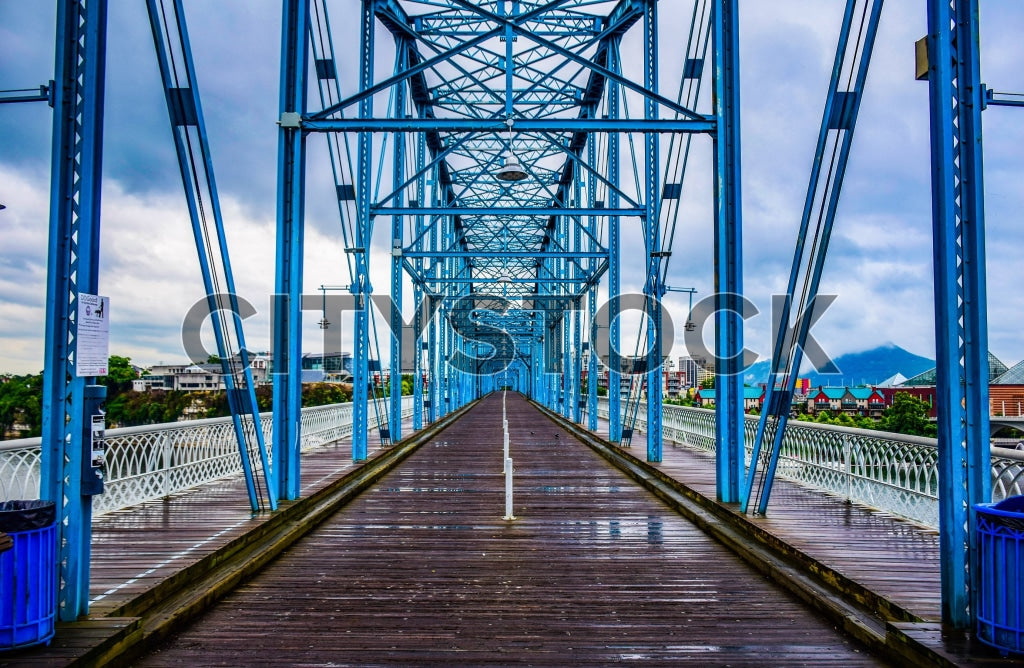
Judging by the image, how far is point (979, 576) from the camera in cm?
435

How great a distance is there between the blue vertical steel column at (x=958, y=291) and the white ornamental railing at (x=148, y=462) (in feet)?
22.2

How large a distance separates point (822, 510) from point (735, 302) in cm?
261

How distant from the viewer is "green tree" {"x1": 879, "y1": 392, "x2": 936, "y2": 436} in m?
43.9

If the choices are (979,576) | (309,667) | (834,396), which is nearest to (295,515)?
(309,667)

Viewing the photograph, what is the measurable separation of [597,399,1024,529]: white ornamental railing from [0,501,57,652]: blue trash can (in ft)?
21.6

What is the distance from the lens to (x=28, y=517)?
4.10 m

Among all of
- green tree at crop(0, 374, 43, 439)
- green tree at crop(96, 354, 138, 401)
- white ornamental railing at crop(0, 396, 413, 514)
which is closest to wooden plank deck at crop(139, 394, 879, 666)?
white ornamental railing at crop(0, 396, 413, 514)

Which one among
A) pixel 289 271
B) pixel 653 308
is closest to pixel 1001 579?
pixel 289 271

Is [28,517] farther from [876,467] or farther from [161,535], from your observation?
[876,467]

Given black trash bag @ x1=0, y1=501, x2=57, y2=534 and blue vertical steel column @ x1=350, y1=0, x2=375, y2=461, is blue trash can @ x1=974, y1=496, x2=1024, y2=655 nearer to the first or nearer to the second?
black trash bag @ x1=0, y1=501, x2=57, y2=534

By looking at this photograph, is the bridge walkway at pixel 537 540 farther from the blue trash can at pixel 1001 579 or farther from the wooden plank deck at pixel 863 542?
the blue trash can at pixel 1001 579

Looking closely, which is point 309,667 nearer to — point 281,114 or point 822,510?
point 822,510

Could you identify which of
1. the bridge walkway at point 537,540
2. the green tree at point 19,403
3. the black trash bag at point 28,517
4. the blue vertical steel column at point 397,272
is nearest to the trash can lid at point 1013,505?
the bridge walkway at point 537,540

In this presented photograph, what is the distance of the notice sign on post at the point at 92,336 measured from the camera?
15.3ft
